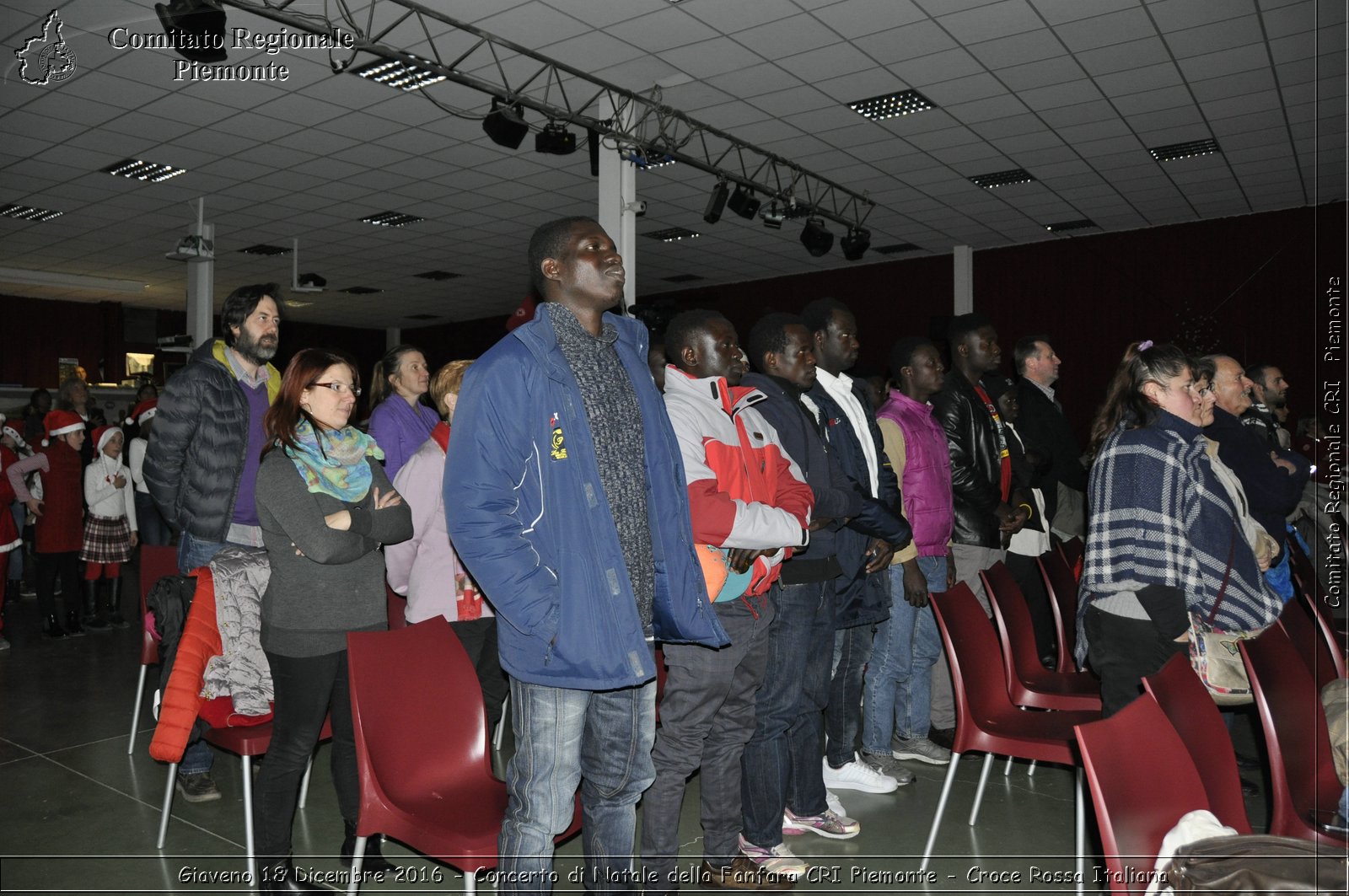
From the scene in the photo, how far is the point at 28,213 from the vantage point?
9961mm

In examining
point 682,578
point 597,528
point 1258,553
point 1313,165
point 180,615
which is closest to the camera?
point 597,528

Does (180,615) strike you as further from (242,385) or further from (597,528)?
(597,528)

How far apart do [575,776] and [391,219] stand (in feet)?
30.7

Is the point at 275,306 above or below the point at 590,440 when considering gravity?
above

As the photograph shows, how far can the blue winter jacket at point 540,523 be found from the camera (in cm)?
179

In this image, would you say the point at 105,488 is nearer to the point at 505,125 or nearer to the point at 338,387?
the point at 505,125

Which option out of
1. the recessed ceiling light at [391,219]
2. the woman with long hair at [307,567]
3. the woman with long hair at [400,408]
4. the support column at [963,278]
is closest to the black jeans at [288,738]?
the woman with long hair at [307,567]

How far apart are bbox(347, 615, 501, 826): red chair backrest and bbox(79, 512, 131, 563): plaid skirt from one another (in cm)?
486

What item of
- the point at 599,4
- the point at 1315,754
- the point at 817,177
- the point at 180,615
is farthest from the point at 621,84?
the point at 1315,754

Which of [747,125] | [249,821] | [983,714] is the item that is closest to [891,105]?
[747,125]

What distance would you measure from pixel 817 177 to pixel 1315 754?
747cm

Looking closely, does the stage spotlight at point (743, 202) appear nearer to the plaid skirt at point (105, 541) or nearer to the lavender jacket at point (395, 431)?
the lavender jacket at point (395, 431)

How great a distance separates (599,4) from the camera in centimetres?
550

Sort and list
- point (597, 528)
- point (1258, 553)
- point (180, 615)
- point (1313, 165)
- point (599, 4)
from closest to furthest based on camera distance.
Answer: point (597, 528), point (180, 615), point (1258, 553), point (599, 4), point (1313, 165)
